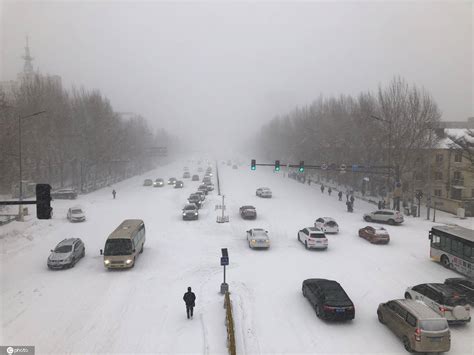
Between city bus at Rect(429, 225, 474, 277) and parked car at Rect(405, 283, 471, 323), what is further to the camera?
city bus at Rect(429, 225, 474, 277)

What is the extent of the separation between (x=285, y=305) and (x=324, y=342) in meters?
3.64

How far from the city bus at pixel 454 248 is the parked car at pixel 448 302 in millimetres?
6004

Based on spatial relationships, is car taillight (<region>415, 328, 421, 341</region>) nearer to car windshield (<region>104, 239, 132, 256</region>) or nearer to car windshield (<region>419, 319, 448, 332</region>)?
car windshield (<region>419, 319, 448, 332</region>)

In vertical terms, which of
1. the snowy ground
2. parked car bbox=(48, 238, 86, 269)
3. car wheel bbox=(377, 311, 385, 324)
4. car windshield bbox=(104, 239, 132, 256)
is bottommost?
the snowy ground

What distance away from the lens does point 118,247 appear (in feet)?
75.0

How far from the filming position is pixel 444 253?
2370 cm

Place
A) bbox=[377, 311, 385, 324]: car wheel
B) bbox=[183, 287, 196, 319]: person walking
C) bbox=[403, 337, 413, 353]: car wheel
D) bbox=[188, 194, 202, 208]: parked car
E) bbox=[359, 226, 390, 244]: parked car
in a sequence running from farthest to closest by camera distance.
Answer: bbox=[188, 194, 202, 208]: parked car
bbox=[359, 226, 390, 244]: parked car
bbox=[183, 287, 196, 319]: person walking
bbox=[377, 311, 385, 324]: car wheel
bbox=[403, 337, 413, 353]: car wheel

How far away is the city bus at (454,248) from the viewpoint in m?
21.3

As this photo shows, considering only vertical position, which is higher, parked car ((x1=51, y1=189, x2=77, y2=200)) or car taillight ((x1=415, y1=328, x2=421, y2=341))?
parked car ((x1=51, y1=189, x2=77, y2=200))

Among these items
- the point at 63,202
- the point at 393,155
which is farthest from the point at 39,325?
the point at 393,155

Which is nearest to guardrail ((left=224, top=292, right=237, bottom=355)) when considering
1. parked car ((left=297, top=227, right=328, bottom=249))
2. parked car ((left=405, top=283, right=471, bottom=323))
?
parked car ((left=405, top=283, right=471, bottom=323))

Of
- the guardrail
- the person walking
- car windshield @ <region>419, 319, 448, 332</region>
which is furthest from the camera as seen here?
the person walking

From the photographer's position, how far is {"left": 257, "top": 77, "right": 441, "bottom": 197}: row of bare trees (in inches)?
1975

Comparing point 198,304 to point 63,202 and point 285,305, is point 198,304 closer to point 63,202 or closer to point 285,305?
point 285,305
